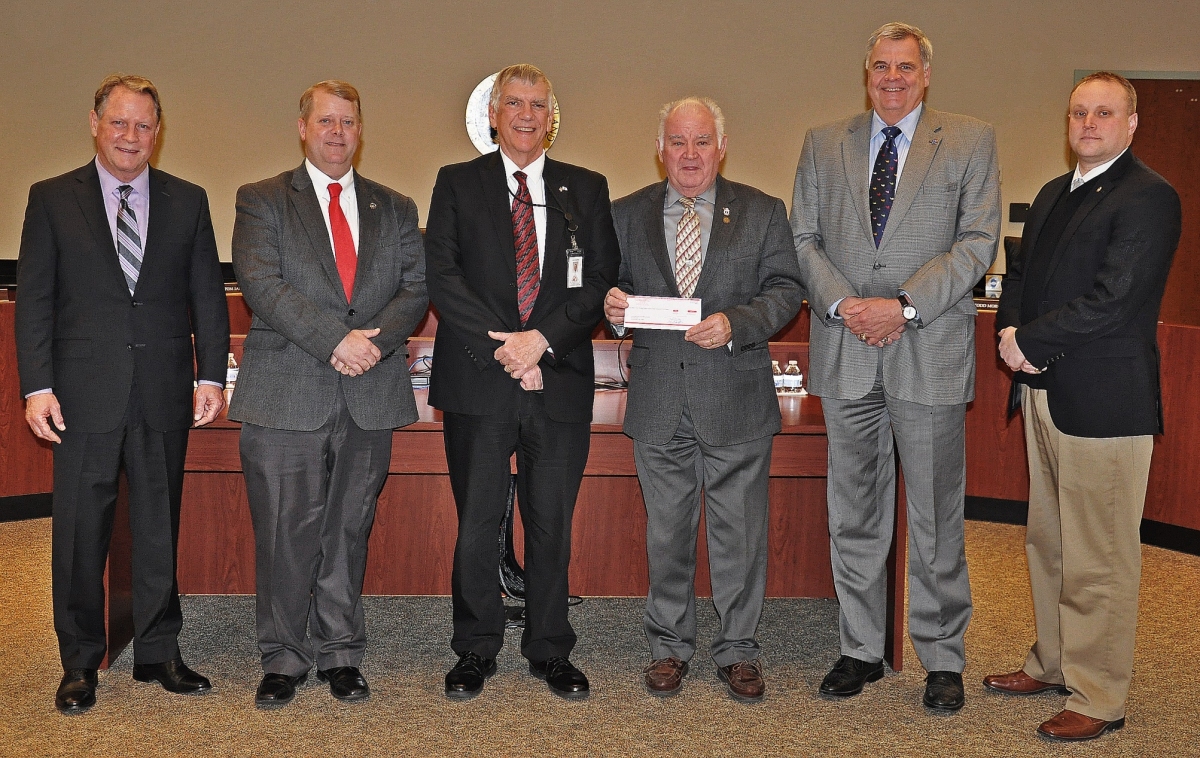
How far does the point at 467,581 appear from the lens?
321 cm

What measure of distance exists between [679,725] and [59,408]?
6.92 ft

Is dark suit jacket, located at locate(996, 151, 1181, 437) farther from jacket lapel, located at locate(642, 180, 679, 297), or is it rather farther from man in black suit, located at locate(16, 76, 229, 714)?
man in black suit, located at locate(16, 76, 229, 714)

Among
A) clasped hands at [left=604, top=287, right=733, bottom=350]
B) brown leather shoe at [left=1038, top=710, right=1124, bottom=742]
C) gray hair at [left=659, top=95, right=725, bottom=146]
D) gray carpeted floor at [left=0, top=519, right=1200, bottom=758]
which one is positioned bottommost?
gray carpeted floor at [left=0, top=519, right=1200, bottom=758]

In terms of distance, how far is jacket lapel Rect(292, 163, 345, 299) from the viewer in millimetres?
3138

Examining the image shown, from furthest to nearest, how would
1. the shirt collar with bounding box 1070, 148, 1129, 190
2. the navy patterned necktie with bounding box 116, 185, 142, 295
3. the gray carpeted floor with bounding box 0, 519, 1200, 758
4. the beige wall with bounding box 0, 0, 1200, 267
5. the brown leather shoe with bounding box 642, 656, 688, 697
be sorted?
the beige wall with bounding box 0, 0, 1200, 267, the brown leather shoe with bounding box 642, 656, 688, 697, the navy patterned necktie with bounding box 116, 185, 142, 295, the shirt collar with bounding box 1070, 148, 1129, 190, the gray carpeted floor with bounding box 0, 519, 1200, 758

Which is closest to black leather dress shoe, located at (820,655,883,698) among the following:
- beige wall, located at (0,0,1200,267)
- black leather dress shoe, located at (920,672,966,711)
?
black leather dress shoe, located at (920,672,966,711)

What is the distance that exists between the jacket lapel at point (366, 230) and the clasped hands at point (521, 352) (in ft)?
1.58

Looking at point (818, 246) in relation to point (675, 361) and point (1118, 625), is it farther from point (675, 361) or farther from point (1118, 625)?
point (1118, 625)

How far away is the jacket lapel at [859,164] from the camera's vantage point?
318cm

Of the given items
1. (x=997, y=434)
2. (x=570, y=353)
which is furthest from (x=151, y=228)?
(x=997, y=434)

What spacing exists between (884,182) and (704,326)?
0.77 meters

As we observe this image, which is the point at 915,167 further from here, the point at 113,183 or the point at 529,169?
the point at 113,183

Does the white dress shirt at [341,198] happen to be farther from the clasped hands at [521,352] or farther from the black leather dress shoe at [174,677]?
the black leather dress shoe at [174,677]

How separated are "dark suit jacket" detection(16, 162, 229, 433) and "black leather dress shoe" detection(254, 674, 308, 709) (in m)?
0.85
